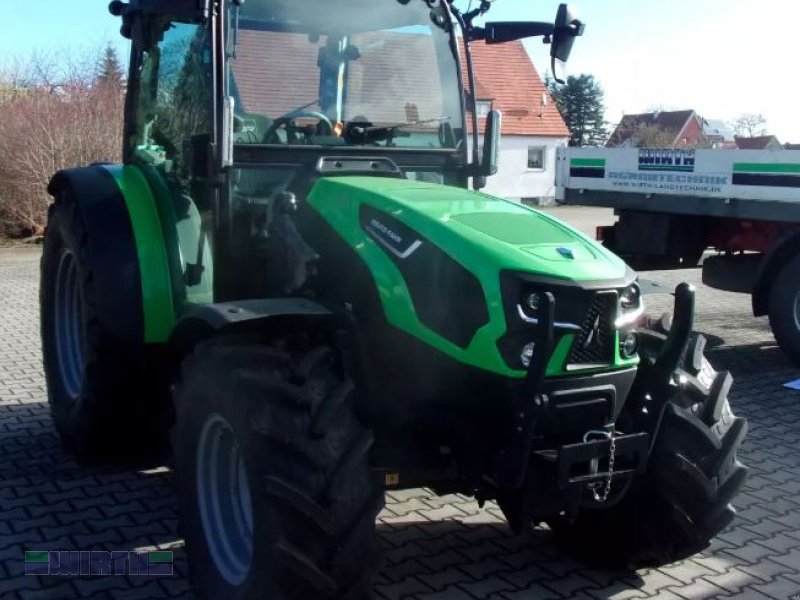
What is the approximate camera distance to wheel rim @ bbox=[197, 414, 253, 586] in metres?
3.52

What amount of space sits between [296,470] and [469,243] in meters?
0.94

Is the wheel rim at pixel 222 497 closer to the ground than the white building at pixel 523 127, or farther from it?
closer to the ground

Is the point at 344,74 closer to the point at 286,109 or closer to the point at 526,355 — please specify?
the point at 286,109

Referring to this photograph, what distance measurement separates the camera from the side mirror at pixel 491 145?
15.5 feet

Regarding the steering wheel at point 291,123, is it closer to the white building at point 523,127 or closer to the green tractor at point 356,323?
the green tractor at point 356,323

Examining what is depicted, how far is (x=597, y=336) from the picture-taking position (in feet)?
10.7

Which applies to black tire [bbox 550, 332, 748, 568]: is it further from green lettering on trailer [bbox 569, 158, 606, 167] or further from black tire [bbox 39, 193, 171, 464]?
green lettering on trailer [bbox 569, 158, 606, 167]

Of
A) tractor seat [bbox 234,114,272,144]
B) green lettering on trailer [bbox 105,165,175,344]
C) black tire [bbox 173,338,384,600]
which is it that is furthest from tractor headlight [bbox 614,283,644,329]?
green lettering on trailer [bbox 105,165,175,344]

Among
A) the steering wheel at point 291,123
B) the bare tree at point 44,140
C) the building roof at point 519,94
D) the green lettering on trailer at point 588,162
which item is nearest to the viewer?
the steering wheel at point 291,123

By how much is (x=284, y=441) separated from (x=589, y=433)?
1.00m

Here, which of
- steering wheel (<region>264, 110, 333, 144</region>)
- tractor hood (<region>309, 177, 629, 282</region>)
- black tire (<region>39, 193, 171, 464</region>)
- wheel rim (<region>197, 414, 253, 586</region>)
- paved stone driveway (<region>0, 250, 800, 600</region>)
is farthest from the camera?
black tire (<region>39, 193, 171, 464</region>)

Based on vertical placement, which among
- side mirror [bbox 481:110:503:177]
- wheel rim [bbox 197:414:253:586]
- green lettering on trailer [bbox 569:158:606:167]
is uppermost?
side mirror [bbox 481:110:503:177]

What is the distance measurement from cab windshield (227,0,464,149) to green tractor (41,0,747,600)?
11mm

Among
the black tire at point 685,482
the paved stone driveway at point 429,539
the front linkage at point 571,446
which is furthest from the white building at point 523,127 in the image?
the front linkage at point 571,446
